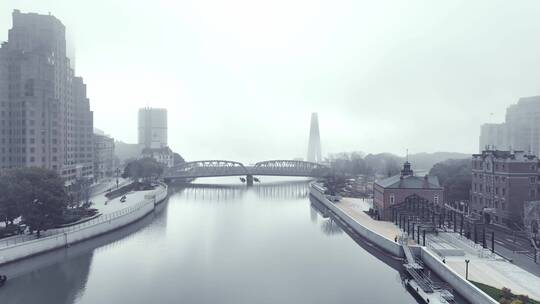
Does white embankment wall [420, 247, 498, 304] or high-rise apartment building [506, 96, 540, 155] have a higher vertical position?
high-rise apartment building [506, 96, 540, 155]

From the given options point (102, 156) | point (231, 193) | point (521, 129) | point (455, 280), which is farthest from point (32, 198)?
point (521, 129)

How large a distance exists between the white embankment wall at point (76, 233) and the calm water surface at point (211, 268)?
2.58ft

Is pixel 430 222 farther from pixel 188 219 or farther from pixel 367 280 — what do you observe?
pixel 188 219

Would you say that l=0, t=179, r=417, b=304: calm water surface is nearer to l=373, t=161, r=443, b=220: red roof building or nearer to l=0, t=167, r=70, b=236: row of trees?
l=0, t=167, r=70, b=236: row of trees

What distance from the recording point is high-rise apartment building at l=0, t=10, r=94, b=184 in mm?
56094

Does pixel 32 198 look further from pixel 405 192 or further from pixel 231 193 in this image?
pixel 231 193

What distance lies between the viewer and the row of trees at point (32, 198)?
114ft

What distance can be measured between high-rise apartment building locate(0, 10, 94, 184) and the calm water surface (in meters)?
20.1

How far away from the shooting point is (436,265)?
3056cm

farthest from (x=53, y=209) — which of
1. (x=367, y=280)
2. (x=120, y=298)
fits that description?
(x=367, y=280)

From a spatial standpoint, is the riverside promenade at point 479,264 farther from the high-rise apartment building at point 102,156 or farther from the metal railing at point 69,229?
the high-rise apartment building at point 102,156

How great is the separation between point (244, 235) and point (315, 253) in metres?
10.9

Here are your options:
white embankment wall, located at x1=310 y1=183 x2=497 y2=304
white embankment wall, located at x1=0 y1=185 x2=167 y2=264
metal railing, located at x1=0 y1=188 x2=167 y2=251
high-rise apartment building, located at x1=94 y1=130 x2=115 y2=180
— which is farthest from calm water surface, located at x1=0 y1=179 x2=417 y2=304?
high-rise apartment building, located at x1=94 y1=130 x2=115 y2=180

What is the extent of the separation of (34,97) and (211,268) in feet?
137
